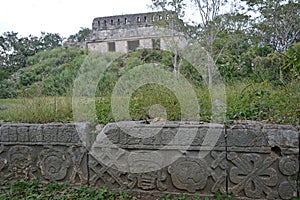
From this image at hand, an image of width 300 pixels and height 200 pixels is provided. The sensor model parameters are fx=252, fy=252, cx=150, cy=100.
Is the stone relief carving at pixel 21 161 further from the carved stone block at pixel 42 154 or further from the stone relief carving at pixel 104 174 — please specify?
the stone relief carving at pixel 104 174

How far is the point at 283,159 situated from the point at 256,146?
23 centimetres

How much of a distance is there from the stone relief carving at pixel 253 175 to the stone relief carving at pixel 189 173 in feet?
0.77

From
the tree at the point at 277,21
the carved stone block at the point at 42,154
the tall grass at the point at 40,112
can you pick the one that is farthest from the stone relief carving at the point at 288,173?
the tree at the point at 277,21

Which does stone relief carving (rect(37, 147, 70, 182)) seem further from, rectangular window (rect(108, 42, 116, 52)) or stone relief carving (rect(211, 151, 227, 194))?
rectangular window (rect(108, 42, 116, 52))

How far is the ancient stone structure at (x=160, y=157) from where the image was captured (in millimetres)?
2055

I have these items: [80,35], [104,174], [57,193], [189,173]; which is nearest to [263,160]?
[189,173]

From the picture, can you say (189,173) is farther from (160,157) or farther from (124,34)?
(124,34)

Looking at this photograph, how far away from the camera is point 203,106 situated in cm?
299

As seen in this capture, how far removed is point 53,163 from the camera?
2453 millimetres

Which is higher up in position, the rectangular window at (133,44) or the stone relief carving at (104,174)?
the rectangular window at (133,44)

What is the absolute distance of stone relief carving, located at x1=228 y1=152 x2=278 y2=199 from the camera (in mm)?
2064

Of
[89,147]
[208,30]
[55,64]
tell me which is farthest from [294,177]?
[55,64]

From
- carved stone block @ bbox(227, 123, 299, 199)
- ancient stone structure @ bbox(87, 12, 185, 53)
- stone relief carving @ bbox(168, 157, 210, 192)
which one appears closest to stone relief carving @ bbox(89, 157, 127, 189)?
stone relief carving @ bbox(168, 157, 210, 192)

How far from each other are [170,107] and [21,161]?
1.64m
